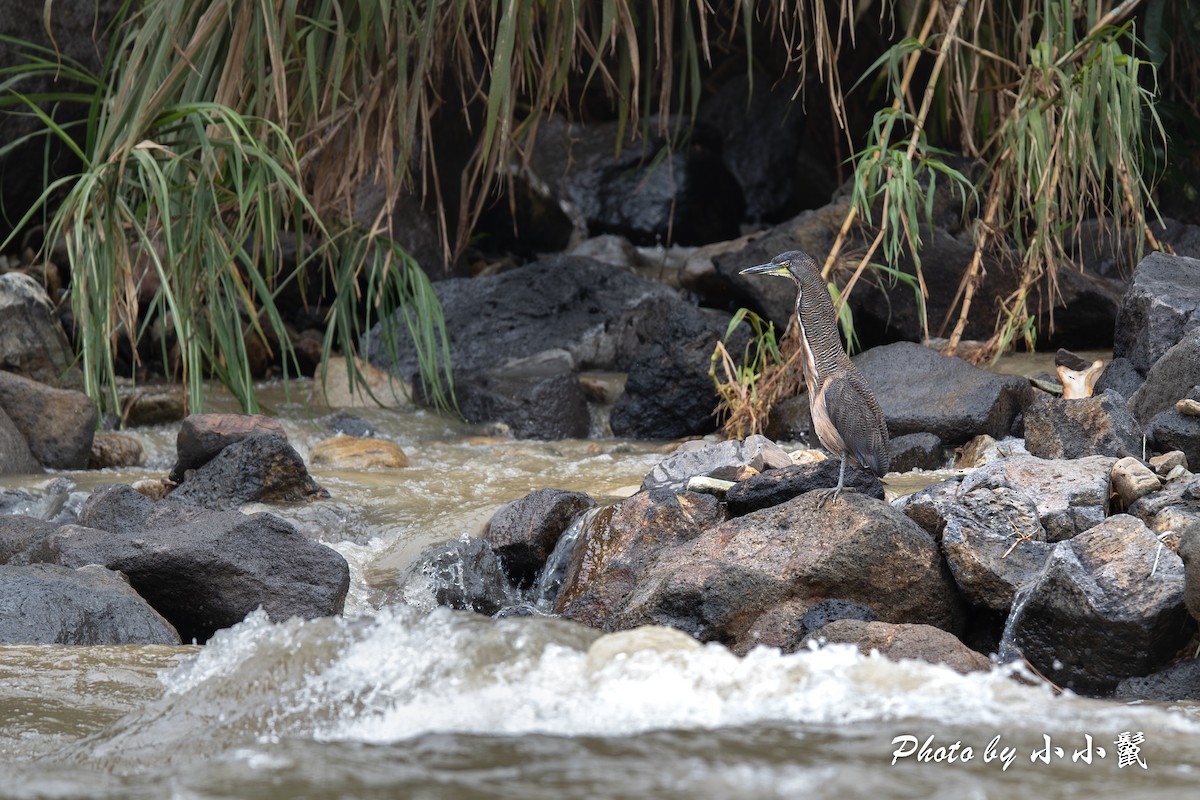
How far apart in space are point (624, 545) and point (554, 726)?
82.1 inches

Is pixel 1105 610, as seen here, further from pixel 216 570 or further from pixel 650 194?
pixel 650 194

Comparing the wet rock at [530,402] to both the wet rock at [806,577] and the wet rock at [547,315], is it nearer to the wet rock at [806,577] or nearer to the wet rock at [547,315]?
the wet rock at [547,315]

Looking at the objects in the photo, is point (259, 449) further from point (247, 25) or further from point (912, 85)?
point (912, 85)

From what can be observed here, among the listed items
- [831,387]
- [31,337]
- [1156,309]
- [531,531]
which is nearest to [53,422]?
[31,337]

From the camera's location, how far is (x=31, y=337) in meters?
7.01

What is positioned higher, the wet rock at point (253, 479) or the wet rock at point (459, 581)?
the wet rock at point (253, 479)

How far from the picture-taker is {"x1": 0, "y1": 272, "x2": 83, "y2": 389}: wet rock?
6.93 m

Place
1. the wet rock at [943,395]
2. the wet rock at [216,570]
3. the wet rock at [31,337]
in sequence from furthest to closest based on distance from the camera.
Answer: the wet rock at [31,337], the wet rock at [943,395], the wet rock at [216,570]

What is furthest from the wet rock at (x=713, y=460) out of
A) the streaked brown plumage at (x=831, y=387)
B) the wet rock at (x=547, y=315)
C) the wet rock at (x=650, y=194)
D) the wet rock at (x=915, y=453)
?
the wet rock at (x=650, y=194)

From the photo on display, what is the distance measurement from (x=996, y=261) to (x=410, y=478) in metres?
3.17

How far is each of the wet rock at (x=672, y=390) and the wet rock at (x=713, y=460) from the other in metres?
1.69

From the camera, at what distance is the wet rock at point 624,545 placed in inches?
162

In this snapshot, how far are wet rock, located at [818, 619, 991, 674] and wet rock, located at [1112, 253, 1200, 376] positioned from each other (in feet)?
9.51

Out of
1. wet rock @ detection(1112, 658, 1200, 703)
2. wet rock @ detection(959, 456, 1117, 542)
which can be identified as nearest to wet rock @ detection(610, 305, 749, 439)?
wet rock @ detection(959, 456, 1117, 542)
